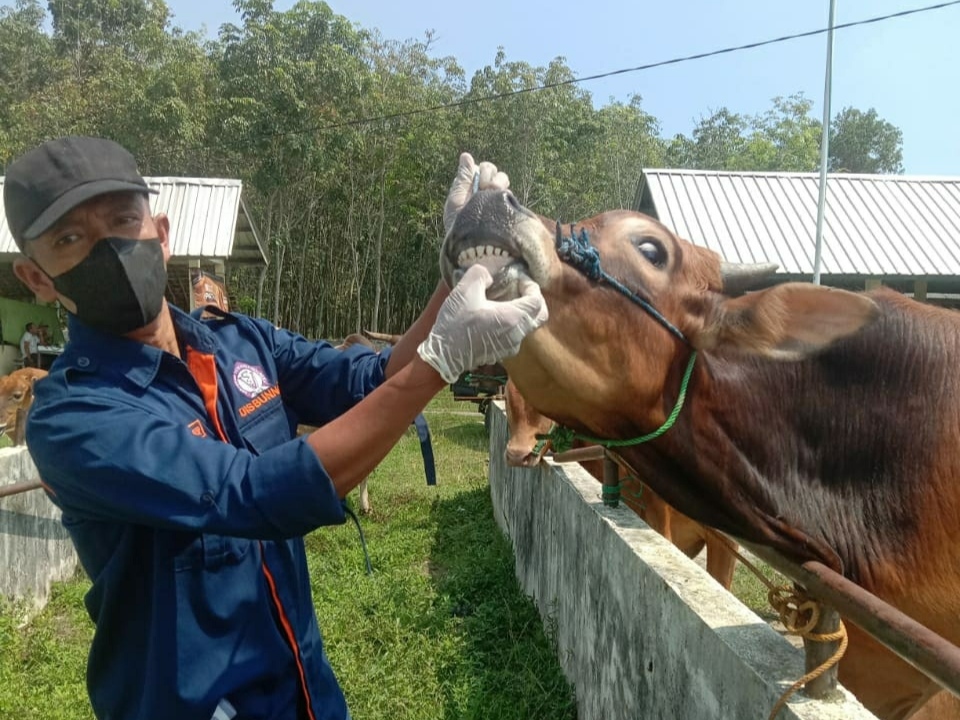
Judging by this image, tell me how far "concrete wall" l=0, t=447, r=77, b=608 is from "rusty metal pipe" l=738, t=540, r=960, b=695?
203 inches

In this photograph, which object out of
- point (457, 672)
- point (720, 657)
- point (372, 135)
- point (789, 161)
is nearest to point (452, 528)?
point (457, 672)

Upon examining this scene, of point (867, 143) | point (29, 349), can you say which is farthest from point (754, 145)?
point (29, 349)

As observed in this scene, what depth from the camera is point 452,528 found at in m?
7.50

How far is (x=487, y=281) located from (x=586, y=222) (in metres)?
0.55

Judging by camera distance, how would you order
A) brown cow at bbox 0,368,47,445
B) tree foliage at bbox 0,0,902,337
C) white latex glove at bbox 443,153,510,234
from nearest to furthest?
white latex glove at bbox 443,153,510,234, brown cow at bbox 0,368,47,445, tree foliage at bbox 0,0,902,337

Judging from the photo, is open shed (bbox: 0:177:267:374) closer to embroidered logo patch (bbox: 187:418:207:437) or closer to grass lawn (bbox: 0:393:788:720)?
grass lawn (bbox: 0:393:788:720)

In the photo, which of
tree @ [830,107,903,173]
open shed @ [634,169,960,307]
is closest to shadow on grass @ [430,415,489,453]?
open shed @ [634,169,960,307]

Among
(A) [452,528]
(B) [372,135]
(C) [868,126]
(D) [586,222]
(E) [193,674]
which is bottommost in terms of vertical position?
(A) [452,528]

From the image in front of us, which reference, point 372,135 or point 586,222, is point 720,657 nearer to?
point 586,222

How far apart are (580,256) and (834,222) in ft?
40.5

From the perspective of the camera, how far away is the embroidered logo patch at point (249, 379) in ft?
6.50

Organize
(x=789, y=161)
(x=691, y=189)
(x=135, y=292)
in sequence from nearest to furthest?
1. (x=135, y=292)
2. (x=691, y=189)
3. (x=789, y=161)

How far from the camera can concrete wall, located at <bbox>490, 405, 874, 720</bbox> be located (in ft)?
6.11

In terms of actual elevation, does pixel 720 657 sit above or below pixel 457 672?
above
